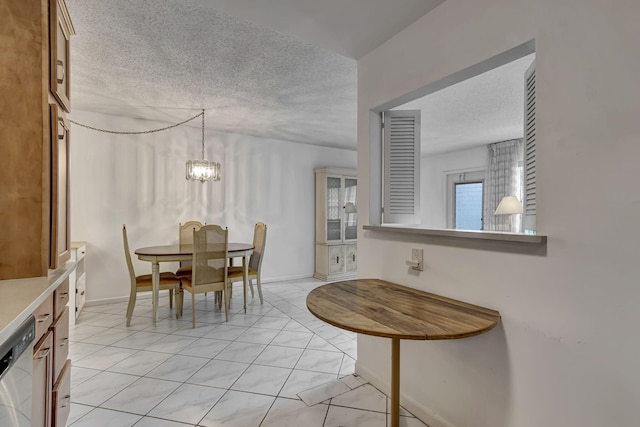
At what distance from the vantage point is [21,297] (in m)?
1.08

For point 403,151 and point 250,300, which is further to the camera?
point 250,300

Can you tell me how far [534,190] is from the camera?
51.6 inches

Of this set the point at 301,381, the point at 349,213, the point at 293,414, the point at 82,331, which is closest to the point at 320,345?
the point at 301,381

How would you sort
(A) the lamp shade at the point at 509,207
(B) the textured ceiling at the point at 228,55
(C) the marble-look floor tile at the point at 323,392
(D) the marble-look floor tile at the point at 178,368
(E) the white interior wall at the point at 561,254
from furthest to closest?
(A) the lamp shade at the point at 509,207
(D) the marble-look floor tile at the point at 178,368
(C) the marble-look floor tile at the point at 323,392
(B) the textured ceiling at the point at 228,55
(E) the white interior wall at the point at 561,254

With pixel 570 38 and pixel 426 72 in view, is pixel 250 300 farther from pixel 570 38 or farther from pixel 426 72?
pixel 570 38

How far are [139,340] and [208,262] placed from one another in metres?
0.91

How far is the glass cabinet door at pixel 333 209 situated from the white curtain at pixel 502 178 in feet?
8.65

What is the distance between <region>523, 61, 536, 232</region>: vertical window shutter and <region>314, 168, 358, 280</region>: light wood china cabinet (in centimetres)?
388

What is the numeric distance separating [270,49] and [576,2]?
6.08 feet

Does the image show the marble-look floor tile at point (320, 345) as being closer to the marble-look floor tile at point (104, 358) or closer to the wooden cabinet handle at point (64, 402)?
the marble-look floor tile at point (104, 358)

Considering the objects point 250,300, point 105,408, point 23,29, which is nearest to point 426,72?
point 23,29

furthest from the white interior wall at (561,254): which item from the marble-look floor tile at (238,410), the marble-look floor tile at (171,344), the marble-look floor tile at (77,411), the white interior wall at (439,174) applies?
the white interior wall at (439,174)

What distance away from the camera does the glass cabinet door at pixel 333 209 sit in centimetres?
539

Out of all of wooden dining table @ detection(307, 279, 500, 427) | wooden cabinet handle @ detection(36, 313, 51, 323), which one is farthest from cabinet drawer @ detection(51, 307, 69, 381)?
wooden dining table @ detection(307, 279, 500, 427)
